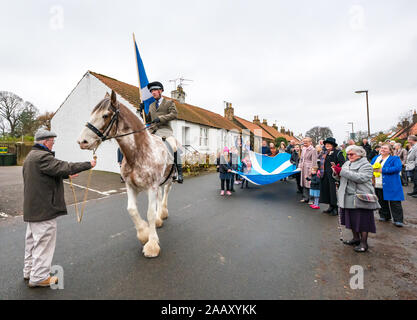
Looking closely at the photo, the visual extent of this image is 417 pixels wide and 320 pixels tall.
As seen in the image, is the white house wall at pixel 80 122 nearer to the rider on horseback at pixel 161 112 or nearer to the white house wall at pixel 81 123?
the white house wall at pixel 81 123

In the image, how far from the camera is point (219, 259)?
320 centimetres

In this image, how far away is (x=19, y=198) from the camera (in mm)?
6816

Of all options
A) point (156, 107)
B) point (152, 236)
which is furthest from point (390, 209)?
point (156, 107)

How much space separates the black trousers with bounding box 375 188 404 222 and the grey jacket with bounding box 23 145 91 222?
649 centimetres

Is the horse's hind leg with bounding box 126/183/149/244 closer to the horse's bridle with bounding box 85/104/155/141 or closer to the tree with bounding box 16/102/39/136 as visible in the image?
the horse's bridle with bounding box 85/104/155/141

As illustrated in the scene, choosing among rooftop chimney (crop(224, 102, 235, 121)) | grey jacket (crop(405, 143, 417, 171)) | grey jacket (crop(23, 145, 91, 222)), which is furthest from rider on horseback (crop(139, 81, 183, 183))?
rooftop chimney (crop(224, 102, 235, 121))

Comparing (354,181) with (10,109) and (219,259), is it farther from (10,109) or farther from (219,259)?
(10,109)

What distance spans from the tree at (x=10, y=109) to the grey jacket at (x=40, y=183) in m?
45.5

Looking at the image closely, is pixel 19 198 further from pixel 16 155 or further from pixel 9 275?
pixel 16 155

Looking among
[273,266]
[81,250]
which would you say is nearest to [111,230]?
[81,250]

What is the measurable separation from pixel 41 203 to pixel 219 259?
2546 millimetres

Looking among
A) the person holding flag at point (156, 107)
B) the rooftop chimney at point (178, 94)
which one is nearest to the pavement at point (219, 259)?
the person holding flag at point (156, 107)

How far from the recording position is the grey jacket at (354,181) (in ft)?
11.4
